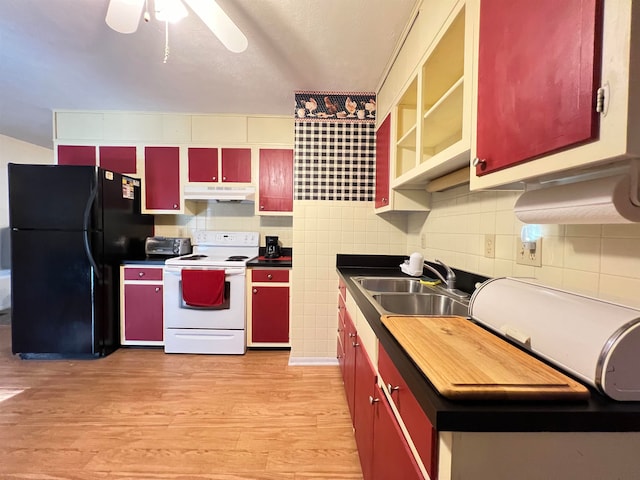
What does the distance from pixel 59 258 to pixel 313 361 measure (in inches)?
93.1

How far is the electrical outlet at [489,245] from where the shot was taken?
4.36 feet

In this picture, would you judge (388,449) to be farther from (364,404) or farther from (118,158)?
(118,158)

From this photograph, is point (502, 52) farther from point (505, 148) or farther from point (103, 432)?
point (103, 432)

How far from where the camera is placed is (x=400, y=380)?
0.78 meters

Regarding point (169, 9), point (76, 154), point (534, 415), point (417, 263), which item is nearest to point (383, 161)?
point (417, 263)

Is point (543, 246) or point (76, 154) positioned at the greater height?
point (76, 154)

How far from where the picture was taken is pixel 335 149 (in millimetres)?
2504

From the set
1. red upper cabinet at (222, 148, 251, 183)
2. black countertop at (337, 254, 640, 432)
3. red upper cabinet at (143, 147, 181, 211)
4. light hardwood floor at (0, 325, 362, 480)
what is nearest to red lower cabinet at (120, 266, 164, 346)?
light hardwood floor at (0, 325, 362, 480)

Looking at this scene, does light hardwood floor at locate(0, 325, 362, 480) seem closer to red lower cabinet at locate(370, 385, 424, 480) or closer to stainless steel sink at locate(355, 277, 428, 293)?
red lower cabinet at locate(370, 385, 424, 480)

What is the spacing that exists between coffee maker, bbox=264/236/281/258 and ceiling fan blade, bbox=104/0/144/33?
6.55 ft

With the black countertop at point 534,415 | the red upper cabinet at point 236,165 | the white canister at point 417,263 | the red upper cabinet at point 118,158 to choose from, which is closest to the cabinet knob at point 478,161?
the black countertop at point 534,415

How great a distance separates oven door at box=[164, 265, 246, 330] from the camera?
2.62 metres

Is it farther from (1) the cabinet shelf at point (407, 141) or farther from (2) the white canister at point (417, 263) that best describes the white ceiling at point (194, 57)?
(2) the white canister at point (417, 263)

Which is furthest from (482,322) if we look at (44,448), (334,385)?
(44,448)
